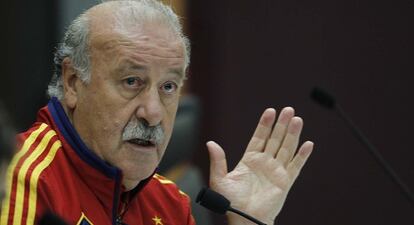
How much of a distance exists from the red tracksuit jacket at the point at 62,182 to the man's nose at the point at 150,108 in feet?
0.49

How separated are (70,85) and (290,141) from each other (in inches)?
26.7

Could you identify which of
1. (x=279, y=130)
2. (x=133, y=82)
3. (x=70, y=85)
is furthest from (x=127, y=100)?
(x=279, y=130)

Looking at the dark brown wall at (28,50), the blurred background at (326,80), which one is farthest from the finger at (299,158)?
the blurred background at (326,80)

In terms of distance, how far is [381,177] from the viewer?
15.0 ft

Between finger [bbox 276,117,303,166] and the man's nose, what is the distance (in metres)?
0.49

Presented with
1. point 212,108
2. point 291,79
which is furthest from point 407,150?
point 212,108

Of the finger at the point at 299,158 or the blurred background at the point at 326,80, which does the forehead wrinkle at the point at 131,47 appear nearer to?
the finger at the point at 299,158

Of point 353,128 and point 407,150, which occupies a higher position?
point 353,128

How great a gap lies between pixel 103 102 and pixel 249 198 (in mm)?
569

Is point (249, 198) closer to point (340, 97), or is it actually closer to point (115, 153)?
point (115, 153)

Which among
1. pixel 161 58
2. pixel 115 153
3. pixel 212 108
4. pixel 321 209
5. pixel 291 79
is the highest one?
pixel 161 58

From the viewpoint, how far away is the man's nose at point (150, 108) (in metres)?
2.02

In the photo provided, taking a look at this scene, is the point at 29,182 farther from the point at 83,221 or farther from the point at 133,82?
the point at 133,82

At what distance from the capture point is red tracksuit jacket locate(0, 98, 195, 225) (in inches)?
71.5
